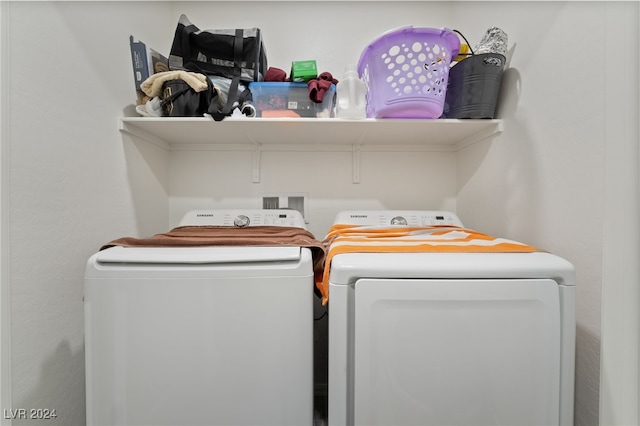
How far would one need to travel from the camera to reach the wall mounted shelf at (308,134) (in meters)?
1.05

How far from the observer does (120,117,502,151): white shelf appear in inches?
41.3

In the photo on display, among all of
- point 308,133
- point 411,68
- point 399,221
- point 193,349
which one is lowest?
point 193,349

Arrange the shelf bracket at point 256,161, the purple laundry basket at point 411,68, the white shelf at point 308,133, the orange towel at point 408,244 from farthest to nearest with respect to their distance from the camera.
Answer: the shelf bracket at point 256,161
the white shelf at point 308,133
the purple laundry basket at point 411,68
the orange towel at point 408,244

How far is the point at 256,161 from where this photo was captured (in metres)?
1.42

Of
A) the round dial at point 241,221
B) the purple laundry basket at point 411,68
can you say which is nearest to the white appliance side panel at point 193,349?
the round dial at point 241,221

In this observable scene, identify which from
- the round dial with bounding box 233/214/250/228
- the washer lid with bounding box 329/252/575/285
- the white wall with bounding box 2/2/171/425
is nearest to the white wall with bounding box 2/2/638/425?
the white wall with bounding box 2/2/171/425

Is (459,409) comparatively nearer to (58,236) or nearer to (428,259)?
(428,259)

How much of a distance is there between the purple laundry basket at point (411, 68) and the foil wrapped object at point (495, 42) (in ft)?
0.35

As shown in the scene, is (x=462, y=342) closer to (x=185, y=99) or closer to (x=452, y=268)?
(x=452, y=268)

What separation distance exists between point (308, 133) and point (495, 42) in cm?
86

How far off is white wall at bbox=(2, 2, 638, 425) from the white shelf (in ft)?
0.27

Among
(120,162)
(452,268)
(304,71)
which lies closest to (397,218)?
(452,268)

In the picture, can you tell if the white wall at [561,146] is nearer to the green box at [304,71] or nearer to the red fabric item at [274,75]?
the green box at [304,71]

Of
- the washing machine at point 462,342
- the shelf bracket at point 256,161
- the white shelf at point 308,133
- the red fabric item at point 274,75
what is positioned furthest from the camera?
the shelf bracket at point 256,161
